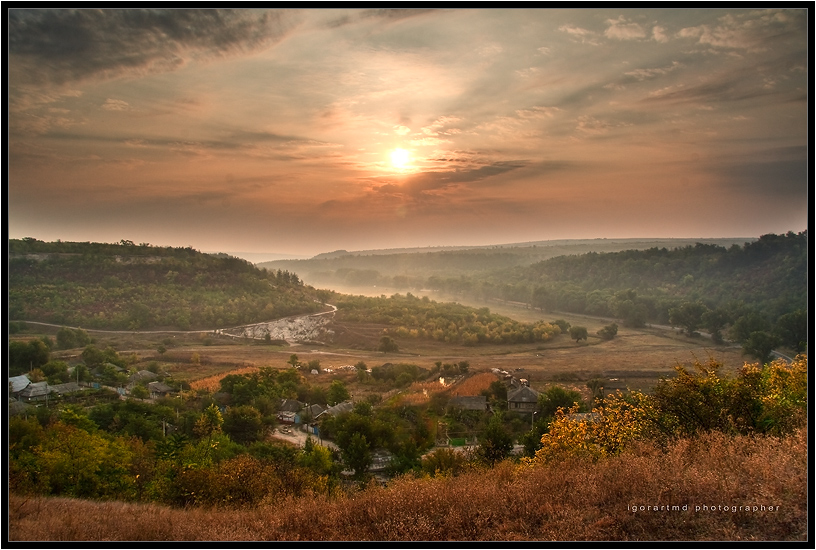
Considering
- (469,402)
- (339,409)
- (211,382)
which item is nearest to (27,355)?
(211,382)

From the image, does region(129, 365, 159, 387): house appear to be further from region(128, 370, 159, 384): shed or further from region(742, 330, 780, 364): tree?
region(742, 330, 780, 364): tree

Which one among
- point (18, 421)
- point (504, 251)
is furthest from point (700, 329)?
point (504, 251)

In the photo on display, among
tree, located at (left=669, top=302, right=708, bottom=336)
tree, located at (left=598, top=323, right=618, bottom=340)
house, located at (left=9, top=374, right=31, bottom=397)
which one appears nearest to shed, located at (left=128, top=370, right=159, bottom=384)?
house, located at (left=9, top=374, right=31, bottom=397)

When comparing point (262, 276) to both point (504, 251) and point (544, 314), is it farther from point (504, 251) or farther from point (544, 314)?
point (504, 251)

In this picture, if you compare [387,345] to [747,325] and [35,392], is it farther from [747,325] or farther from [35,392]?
[747,325]

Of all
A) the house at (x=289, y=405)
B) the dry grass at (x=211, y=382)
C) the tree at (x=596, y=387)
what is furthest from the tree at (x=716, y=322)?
the dry grass at (x=211, y=382)

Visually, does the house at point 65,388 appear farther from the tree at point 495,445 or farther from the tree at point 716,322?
the tree at point 716,322
